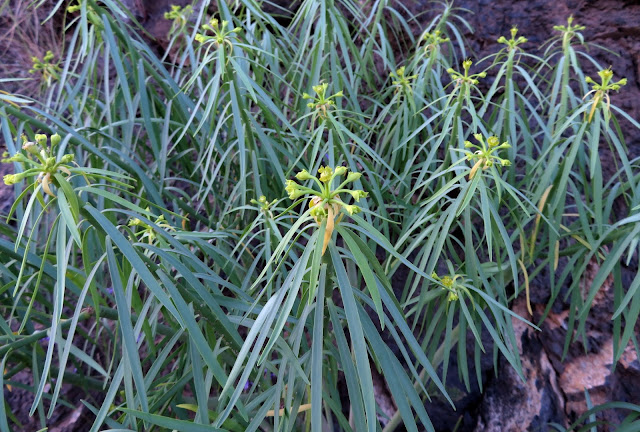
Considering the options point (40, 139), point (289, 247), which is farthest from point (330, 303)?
point (40, 139)

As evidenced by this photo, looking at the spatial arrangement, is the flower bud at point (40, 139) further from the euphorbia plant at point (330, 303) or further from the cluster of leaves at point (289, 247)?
the euphorbia plant at point (330, 303)

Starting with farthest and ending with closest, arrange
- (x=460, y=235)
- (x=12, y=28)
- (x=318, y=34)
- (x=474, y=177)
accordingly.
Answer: (x=12, y=28), (x=460, y=235), (x=318, y=34), (x=474, y=177)

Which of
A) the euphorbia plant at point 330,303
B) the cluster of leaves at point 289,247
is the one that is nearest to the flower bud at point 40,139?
the cluster of leaves at point 289,247

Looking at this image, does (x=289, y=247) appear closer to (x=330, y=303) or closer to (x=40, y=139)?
(x=330, y=303)

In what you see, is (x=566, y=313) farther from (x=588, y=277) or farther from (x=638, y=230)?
(x=638, y=230)

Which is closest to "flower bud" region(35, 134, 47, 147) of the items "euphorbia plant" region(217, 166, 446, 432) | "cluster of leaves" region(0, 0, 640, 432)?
"cluster of leaves" region(0, 0, 640, 432)

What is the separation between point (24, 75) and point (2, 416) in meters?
1.49

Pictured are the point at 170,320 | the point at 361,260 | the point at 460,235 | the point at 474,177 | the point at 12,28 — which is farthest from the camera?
the point at 12,28

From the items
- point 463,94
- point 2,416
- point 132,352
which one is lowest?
point 2,416

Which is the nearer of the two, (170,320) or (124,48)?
(170,320)

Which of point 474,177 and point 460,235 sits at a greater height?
point 474,177

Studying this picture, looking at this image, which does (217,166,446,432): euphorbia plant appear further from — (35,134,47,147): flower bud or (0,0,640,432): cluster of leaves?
(35,134,47,147): flower bud

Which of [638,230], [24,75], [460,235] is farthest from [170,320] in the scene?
[24,75]

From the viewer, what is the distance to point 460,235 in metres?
1.25
